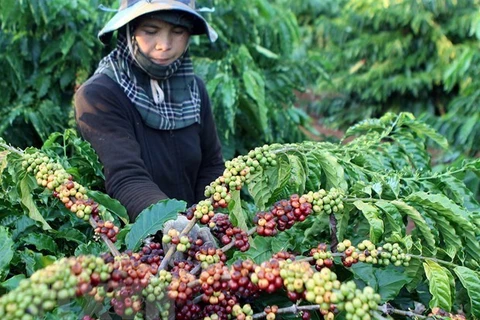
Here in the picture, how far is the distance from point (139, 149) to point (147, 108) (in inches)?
5.8

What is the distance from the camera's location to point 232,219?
105 centimetres

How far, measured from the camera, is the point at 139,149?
5.18ft

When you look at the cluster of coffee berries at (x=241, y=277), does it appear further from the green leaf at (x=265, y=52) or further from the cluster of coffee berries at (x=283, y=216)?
the green leaf at (x=265, y=52)

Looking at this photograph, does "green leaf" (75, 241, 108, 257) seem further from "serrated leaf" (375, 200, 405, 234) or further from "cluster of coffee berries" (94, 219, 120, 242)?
"serrated leaf" (375, 200, 405, 234)

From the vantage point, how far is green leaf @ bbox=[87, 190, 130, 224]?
1.16 meters

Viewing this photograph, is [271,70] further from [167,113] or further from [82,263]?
[82,263]

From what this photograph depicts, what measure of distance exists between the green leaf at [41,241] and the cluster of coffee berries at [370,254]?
0.55 metres

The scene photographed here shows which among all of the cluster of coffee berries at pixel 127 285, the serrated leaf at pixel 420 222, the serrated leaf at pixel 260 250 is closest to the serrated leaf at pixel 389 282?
→ the serrated leaf at pixel 420 222

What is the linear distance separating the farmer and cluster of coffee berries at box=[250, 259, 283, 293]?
603 mm

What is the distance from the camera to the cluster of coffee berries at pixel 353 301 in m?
0.75

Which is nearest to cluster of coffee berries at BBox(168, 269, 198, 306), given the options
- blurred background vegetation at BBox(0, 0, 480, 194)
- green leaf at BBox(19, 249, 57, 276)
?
green leaf at BBox(19, 249, 57, 276)

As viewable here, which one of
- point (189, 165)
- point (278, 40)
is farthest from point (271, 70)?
point (189, 165)

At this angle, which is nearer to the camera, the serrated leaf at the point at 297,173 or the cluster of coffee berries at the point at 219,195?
the cluster of coffee berries at the point at 219,195

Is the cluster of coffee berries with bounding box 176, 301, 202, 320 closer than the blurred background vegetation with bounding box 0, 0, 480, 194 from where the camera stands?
Yes
